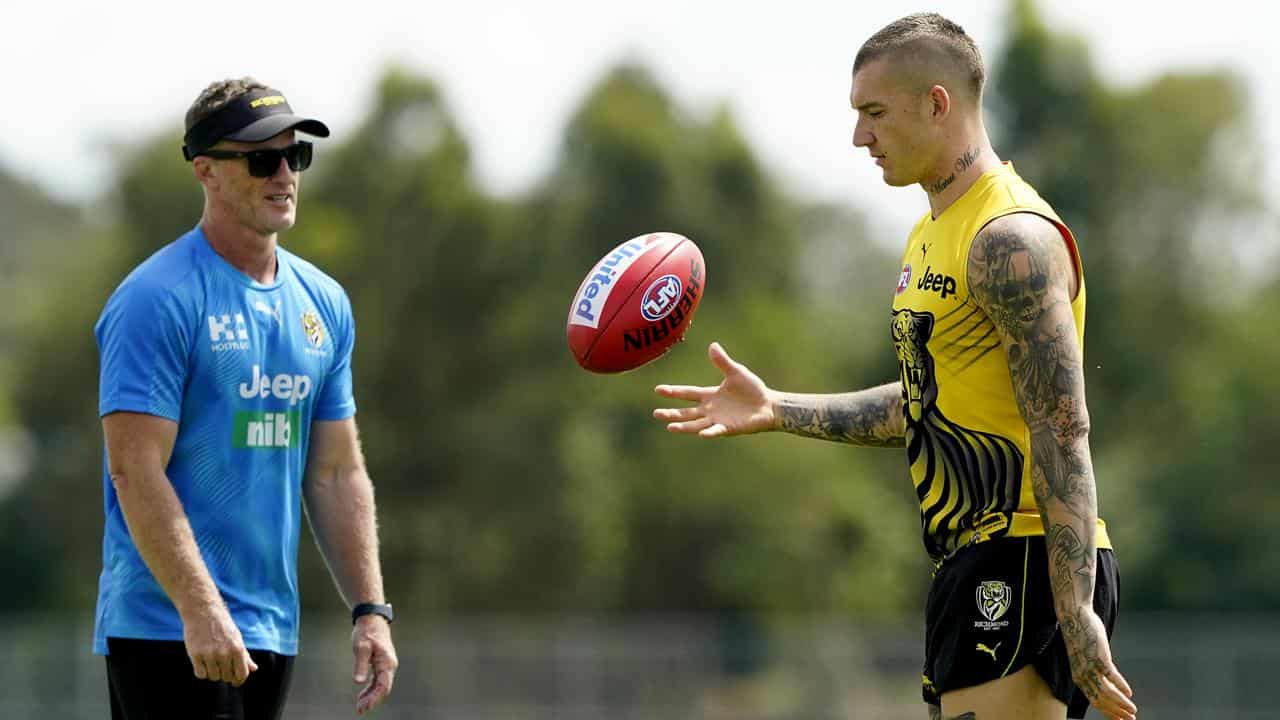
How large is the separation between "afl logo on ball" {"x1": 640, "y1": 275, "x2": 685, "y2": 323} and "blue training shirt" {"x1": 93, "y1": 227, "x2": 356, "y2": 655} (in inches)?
47.9

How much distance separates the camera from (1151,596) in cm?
3656

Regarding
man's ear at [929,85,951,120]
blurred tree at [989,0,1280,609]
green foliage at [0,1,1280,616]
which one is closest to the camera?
man's ear at [929,85,951,120]

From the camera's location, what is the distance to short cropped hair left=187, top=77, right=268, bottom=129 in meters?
5.37

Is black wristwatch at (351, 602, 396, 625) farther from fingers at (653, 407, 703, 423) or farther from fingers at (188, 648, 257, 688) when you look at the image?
fingers at (653, 407, 703, 423)

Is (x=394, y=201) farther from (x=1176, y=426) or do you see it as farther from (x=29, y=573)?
(x=1176, y=426)

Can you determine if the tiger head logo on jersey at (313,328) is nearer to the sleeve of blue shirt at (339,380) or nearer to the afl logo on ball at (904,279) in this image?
the sleeve of blue shirt at (339,380)

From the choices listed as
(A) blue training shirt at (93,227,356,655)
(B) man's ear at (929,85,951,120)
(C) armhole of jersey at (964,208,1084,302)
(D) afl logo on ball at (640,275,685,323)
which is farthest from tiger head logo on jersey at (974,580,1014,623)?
(A) blue training shirt at (93,227,356,655)

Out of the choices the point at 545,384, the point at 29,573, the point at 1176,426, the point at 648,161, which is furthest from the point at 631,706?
the point at 648,161

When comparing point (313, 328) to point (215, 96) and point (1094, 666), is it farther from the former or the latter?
point (1094, 666)

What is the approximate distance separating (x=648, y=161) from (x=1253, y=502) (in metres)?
20.1

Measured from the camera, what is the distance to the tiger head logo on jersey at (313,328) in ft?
17.9

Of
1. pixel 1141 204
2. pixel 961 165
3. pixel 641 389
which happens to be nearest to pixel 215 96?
pixel 961 165

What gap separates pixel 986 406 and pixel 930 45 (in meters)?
1.07

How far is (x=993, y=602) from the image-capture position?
15.0ft
